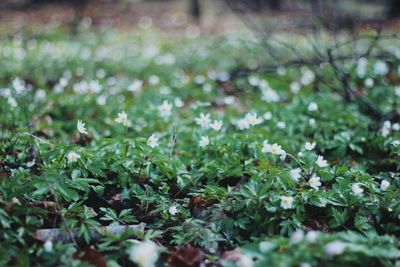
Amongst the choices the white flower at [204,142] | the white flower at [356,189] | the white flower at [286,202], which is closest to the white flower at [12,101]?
the white flower at [204,142]

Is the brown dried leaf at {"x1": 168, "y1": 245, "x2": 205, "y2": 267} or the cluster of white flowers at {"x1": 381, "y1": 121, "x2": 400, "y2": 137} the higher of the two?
the brown dried leaf at {"x1": 168, "y1": 245, "x2": 205, "y2": 267}

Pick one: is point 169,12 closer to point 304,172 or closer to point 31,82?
point 31,82

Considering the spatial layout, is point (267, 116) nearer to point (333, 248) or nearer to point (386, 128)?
point (386, 128)

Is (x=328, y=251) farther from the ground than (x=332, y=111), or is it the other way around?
(x=328, y=251)

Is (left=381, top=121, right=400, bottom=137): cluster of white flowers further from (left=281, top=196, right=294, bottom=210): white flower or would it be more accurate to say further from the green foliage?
(left=281, top=196, right=294, bottom=210): white flower

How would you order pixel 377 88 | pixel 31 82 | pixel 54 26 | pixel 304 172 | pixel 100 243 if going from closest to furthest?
pixel 100 243 → pixel 304 172 → pixel 377 88 → pixel 31 82 → pixel 54 26

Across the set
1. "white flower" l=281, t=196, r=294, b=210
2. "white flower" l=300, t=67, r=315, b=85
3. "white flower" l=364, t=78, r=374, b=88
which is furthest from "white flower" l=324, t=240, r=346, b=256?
"white flower" l=300, t=67, r=315, b=85

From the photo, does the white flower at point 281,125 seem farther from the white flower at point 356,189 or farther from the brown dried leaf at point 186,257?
the brown dried leaf at point 186,257

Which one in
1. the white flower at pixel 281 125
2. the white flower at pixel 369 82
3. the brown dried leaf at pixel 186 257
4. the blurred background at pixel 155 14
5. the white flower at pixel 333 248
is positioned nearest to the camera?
the white flower at pixel 333 248

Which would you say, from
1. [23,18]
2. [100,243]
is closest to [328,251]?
[100,243]

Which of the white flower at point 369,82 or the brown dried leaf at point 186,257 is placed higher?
the brown dried leaf at point 186,257

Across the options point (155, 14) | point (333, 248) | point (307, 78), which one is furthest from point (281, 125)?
point (155, 14)
